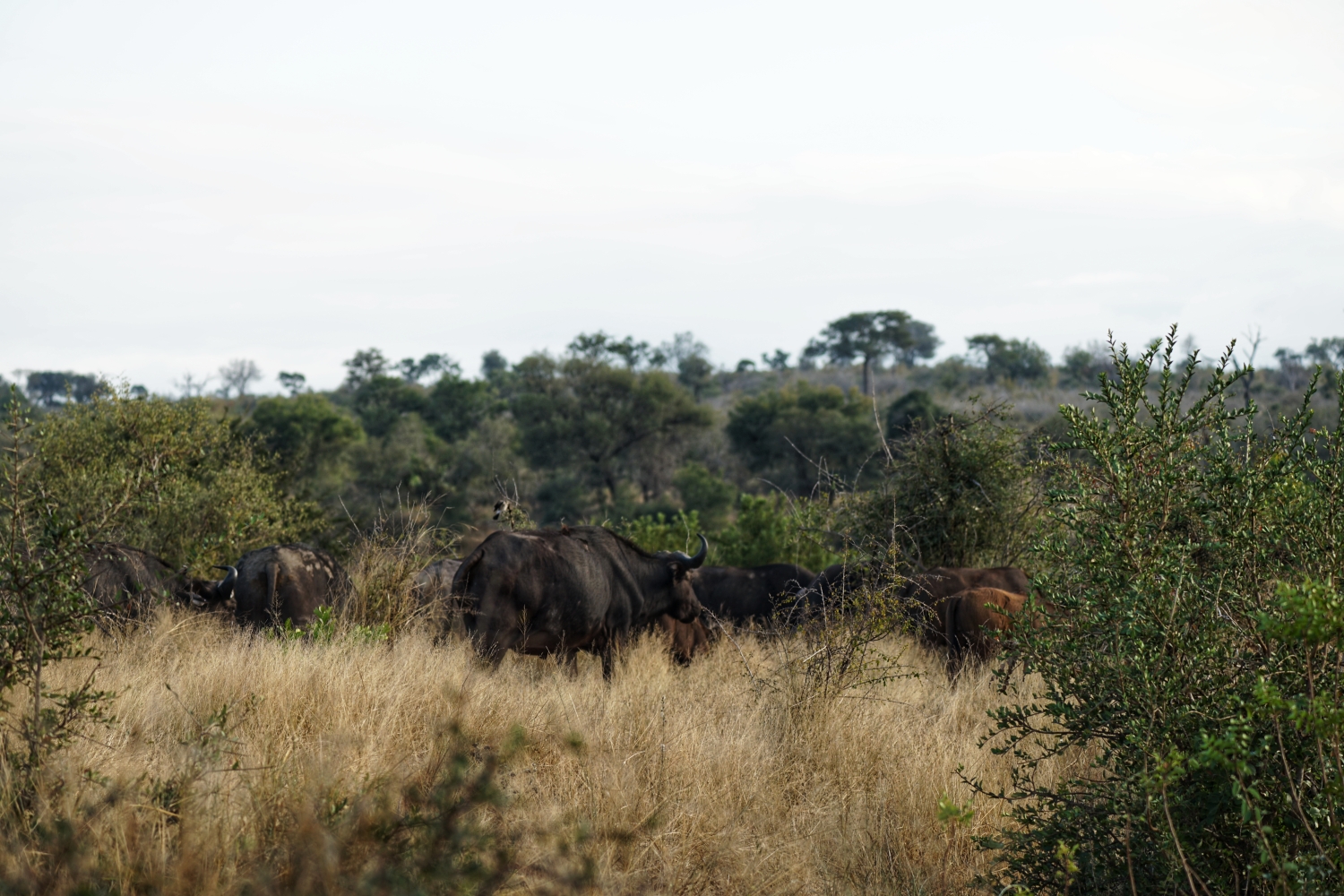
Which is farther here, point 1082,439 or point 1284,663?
point 1082,439

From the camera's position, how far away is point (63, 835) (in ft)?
8.51

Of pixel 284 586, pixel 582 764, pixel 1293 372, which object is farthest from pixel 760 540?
pixel 1293 372

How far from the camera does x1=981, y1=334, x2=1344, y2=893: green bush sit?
10.5 feet

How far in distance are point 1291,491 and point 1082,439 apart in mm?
721

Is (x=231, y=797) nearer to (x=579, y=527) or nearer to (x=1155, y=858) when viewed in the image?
(x=1155, y=858)

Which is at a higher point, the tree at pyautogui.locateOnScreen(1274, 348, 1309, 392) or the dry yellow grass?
the tree at pyautogui.locateOnScreen(1274, 348, 1309, 392)

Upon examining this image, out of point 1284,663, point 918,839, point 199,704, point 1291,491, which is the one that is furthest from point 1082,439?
point 199,704

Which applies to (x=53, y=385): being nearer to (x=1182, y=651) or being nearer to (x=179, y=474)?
(x=179, y=474)

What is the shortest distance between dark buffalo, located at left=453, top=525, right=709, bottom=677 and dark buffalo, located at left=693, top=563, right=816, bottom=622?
2.00 metres

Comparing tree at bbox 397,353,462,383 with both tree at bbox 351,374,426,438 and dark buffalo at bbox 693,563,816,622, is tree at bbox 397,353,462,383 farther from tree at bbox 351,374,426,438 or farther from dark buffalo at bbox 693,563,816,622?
dark buffalo at bbox 693,563,816,622

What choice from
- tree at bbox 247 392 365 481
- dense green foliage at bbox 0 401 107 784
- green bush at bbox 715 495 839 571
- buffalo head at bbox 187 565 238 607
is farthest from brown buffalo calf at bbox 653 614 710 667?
tree at bbox 247 392 365 481

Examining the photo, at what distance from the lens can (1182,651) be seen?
3465 millimetres

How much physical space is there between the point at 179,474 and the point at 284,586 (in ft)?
12.4

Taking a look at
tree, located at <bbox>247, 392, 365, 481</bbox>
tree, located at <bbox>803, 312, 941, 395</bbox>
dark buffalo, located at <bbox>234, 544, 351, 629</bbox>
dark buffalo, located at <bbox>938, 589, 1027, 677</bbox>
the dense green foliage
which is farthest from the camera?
tree, located at <bbox>803, 312, 941, 395</bbox>
